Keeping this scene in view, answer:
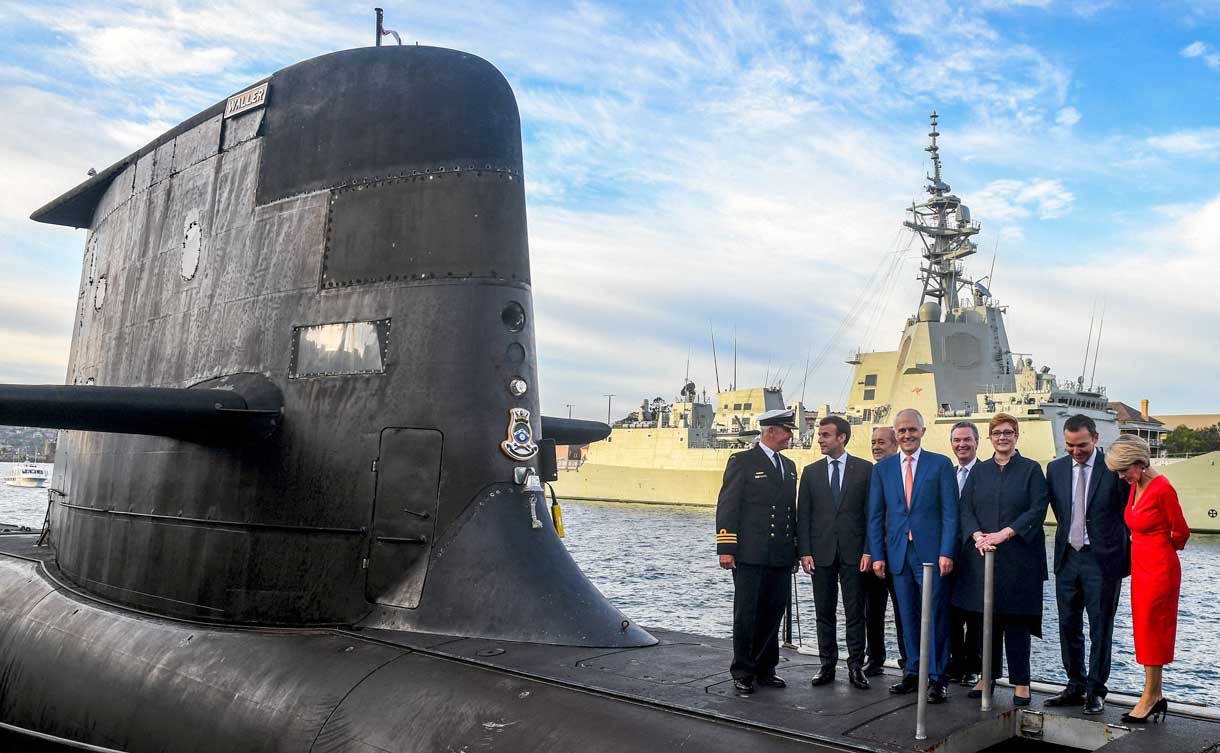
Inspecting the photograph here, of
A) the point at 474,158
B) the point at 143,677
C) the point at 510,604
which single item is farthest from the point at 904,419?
the point at 143,677

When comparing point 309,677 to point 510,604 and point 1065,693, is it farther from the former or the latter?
point 1065,693

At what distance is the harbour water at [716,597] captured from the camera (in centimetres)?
1446

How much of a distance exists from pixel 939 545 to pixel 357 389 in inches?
142

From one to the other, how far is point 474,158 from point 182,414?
246 centimetres

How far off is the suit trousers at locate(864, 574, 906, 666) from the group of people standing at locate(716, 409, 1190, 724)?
0.01 m

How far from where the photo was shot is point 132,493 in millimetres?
7051

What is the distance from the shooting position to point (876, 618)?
5.61m

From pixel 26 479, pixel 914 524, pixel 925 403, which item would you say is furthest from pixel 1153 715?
pixel 26 479

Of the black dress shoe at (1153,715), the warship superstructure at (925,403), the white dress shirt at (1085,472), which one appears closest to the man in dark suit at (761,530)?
the white dress shirt at (1085,472)

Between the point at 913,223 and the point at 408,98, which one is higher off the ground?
the point at 913,223

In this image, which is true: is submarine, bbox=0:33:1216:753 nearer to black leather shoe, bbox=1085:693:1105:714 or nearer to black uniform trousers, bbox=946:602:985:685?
black leather shoe, bbox=1085:693:1105:714

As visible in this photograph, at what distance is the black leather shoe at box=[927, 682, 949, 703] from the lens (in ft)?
15.6

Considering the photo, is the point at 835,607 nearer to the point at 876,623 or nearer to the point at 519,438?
the point at 876,623

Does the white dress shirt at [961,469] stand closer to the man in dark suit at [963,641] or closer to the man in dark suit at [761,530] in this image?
the man in dark suit at [963,641]
